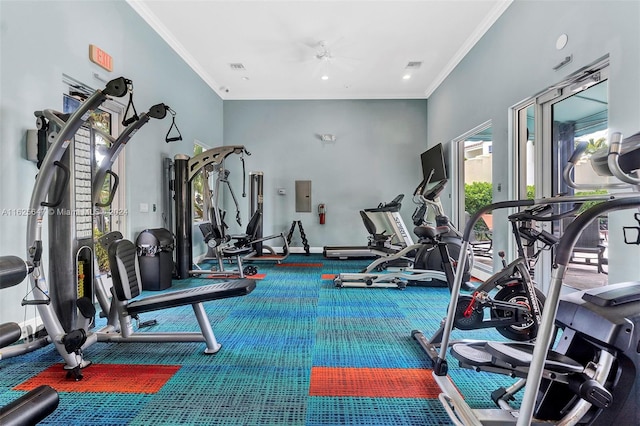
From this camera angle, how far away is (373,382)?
6.29 ft

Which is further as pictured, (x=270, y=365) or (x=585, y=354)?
(x=270, y=365)

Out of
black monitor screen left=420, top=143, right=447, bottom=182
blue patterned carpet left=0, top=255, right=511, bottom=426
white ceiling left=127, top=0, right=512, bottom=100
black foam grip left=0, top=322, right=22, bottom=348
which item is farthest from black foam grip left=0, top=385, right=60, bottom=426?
black monitor screen left=420, top=143, right=447, bottom=182

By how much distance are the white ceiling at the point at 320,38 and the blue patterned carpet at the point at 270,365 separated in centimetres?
364

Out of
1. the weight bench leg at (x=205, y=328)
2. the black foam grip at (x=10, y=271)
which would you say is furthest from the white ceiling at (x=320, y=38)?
the black foam grip at (x=10, y=271)

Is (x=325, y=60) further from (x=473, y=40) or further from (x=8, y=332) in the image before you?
(x=8, y=332)

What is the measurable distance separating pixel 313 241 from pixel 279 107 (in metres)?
3.19

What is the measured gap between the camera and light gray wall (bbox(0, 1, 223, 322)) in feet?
7.79

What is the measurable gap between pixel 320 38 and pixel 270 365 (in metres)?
4.41

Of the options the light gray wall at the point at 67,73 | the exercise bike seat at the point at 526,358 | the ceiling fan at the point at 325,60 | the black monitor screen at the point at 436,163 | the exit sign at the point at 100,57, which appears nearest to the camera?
the exercise bike seat at the point at 526,358

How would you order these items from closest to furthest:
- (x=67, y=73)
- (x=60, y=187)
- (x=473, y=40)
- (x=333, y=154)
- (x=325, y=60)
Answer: (x=60, y=187) → (x=67, y=73) → (x=473, y=40) → (x=325, y=60) → (x=333, y=154)

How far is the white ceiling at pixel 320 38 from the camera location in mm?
3916

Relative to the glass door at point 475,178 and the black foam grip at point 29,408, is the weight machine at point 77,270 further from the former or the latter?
the glass door at point 475,178

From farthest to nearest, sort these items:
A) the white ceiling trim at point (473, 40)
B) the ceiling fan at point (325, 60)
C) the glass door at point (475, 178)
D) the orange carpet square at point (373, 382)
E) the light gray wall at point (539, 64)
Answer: the glass door at point (475, 178)
the ceiling fan at point (325, 60)
the white ceiling trim at point (473, 40)
the light gray wall at point (539, 64)
the orange carpet square at point (373, 382)

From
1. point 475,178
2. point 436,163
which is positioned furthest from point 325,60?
point 475,178
